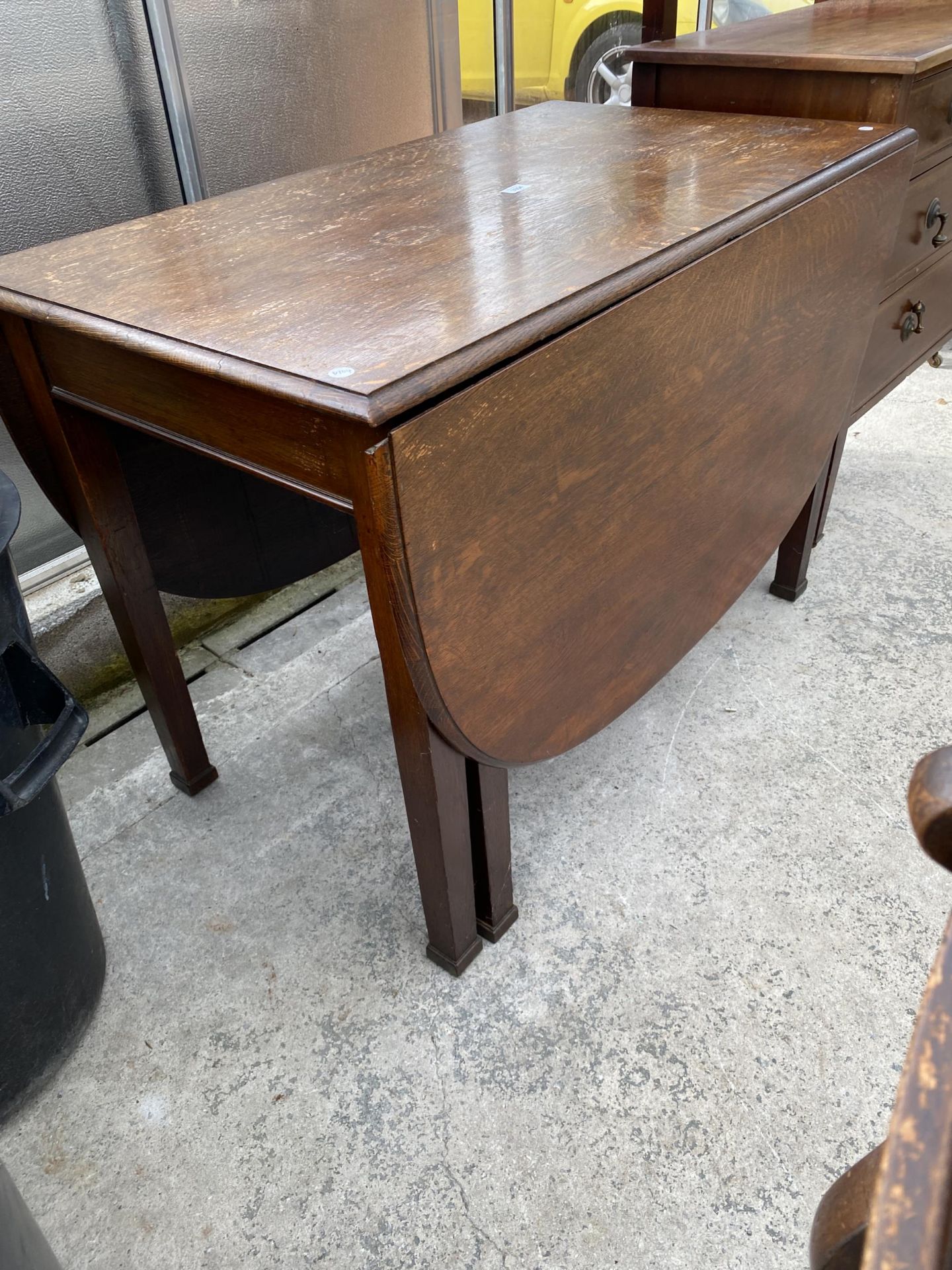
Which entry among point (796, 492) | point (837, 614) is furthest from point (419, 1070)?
point (837, 614)

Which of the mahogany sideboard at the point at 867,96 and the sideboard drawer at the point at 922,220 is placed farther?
the sideboard drawer at the point at 922,220

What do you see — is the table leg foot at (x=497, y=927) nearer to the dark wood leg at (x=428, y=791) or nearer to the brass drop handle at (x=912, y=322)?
the dark wood leg at (x=428, y=791)

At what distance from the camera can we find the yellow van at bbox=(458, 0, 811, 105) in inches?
93.4

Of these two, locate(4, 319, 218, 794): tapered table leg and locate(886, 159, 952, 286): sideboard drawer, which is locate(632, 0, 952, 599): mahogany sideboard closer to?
locate(886, 159, 952, 286): sideboard drawer

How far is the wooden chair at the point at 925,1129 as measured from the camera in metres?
0.22

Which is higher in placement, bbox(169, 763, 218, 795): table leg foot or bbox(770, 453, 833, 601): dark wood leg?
bbox(770, 453, 833, 601): dark wood leg

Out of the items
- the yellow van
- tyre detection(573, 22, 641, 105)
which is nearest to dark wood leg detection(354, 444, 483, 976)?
the yellow van

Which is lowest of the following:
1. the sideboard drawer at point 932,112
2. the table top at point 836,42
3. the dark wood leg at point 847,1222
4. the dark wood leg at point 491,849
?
the dark wood leg at point 491,849

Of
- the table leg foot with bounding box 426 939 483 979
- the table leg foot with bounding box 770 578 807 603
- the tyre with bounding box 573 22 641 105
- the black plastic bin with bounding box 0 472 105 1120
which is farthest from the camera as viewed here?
the tyre with bounding box 573 22 641 105

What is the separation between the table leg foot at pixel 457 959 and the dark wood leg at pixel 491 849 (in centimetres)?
3

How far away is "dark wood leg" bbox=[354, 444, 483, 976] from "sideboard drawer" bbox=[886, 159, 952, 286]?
1252 mm

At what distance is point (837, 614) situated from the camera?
6.71 feet

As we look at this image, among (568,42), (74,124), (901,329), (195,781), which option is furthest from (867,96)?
(568,42)

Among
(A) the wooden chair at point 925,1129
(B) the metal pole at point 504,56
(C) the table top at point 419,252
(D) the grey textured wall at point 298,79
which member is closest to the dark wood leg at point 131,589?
(C) the table top at point 419,252
